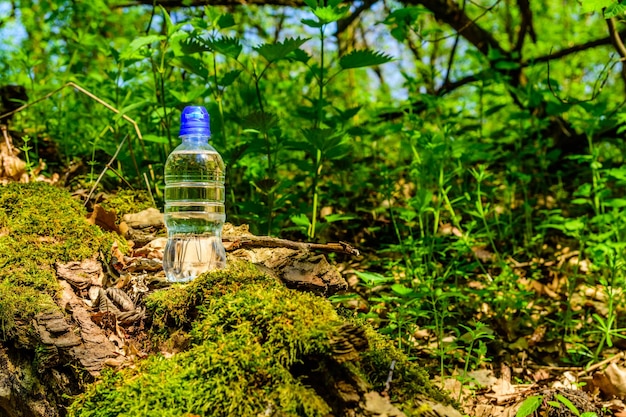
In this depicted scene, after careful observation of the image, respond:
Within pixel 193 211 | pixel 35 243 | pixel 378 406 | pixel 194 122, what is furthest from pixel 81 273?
pixel 378 406

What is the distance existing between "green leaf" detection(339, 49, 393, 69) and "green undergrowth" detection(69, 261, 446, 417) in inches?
61.4

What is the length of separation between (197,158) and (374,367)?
77.6 inches

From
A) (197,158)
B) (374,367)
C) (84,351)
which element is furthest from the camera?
(197,158)

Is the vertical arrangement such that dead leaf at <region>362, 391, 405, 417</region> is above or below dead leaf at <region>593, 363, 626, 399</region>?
above

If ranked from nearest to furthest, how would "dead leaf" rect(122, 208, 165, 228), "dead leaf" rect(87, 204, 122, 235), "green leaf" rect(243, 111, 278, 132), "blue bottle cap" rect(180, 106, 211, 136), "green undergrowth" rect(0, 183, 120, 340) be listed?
"green undergrowth" rect(0, 183, 120, 340), "blue bottle cap" rect(180, 106, 211, 136), "dead leaf" rect(87, 204, 122, 235), "dead leaf" rect(122, 208, 165, 228), "green leaf" rect(243, 111, 278, 132)

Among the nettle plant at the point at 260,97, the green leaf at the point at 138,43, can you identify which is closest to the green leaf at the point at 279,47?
the nettle plant at the point at 260,97

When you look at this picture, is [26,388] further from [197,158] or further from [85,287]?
[197,158]

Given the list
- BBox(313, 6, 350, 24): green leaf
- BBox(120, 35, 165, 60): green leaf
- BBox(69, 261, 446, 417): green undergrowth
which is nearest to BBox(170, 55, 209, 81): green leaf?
BBox(120, 35, 165, 60): green leaf

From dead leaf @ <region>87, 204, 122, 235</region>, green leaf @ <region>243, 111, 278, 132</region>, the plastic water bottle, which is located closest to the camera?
the plastic water bottle

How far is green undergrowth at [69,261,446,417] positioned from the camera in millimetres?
1500

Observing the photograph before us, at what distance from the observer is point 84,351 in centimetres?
183

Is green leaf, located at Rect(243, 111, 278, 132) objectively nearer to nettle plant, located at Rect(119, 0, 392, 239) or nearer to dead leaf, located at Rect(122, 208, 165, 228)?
nettle plant, located at Rect(119, 0, 392, 239)

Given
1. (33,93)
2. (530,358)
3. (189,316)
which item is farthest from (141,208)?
(530,358)

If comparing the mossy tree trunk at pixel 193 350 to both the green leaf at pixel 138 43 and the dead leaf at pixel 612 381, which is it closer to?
the green leaf at pixel 138 43
